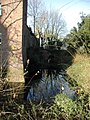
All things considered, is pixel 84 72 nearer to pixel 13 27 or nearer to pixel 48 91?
pixel 48 91

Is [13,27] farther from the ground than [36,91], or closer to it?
farther from the ground

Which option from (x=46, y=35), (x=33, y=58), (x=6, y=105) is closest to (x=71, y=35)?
(x=46, y=35)

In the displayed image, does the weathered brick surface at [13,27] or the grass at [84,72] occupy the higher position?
the weathered brick surface at [13,27]

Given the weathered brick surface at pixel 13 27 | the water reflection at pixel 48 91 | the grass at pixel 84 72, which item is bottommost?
the water reflection at pixel 48 91

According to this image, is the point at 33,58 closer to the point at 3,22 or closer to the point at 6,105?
the point at 3,22

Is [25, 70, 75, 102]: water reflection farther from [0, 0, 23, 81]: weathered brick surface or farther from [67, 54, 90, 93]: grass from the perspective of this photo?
[0, 0, 23, 81]: weathered brick surface

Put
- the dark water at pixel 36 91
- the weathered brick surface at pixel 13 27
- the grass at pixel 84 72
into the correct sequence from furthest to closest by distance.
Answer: the weathered brick surface at pixel 13 27
the grass at pixel 84 72
the dark water at pixel 36 91

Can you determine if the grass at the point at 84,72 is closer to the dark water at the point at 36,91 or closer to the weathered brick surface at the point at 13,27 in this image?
the dark water at the point at 36,91

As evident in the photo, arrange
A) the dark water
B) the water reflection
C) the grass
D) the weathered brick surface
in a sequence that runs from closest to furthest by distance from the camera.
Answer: the dark water
the grass
the water reflection
the weathered brick surface

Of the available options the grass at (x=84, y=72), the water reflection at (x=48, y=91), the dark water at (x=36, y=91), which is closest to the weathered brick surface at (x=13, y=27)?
the water reflection at (x=48, y=91)

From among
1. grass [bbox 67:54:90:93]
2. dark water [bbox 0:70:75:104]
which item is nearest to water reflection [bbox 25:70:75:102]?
dark water [bbox 0:70:75:104]

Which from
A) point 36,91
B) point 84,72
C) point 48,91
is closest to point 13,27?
point 36,91

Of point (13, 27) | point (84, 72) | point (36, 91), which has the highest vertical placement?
point (13, 27)

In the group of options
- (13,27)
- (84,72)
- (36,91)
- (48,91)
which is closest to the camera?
(84,72)
